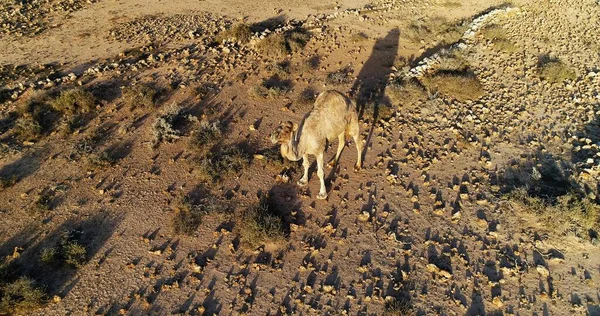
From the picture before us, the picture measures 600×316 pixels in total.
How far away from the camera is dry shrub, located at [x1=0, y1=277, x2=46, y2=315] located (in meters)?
8.87

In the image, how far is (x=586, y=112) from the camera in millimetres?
14461

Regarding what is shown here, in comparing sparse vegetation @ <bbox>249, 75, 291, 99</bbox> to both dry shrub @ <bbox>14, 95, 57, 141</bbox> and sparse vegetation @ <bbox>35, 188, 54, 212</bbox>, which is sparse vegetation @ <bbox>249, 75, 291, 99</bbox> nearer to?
dry shrub @ <bbox>14, 95, 57, 141</bbox>

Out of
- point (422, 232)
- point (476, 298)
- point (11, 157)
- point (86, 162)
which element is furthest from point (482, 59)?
point (11, 157)

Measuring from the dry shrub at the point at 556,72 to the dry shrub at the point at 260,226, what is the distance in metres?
12.2

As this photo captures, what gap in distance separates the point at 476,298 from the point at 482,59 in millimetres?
11683

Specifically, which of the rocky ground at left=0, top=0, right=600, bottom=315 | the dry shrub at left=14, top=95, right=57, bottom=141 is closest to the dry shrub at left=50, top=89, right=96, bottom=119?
the rocky ground at left=0, top=0, right=600, bottom=315

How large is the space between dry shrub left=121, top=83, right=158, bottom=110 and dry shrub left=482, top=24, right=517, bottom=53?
1472 centimetres

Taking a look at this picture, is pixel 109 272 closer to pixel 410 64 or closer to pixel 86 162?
pixel 86 162

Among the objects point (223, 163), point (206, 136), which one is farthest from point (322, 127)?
point (206, 136)

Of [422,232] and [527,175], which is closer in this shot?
[422,232]

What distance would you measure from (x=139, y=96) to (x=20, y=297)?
8388mm

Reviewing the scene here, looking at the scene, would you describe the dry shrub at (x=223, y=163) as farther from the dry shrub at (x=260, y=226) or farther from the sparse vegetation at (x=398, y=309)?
the sparse vegetation at (x=398, y=309)

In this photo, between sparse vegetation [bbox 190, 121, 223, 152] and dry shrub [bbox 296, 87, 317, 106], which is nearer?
sparse vegetation [bbox 190, 121, 223, 152]

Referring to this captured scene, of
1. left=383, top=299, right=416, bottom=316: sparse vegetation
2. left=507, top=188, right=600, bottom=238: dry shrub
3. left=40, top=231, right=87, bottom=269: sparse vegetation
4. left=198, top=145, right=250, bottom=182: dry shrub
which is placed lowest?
left=40, top=231, right=87, bottom=269: sparse vegetation
